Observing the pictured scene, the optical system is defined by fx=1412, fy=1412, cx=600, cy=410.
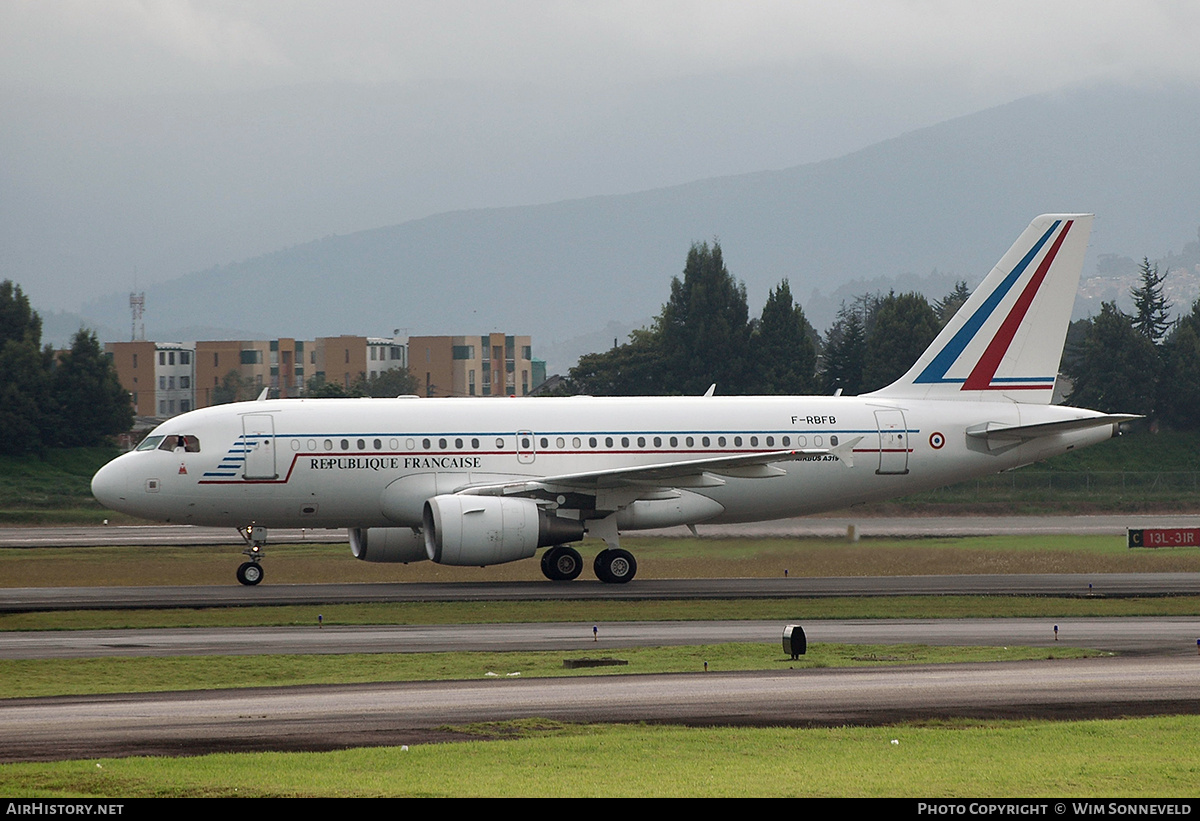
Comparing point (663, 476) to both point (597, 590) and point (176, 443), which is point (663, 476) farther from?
point (176, 443)

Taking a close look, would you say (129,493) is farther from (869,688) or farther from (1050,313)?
(1050,313)

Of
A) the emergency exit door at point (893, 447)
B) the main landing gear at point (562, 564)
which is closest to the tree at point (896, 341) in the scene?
the emergency exit door at point (893, 447)

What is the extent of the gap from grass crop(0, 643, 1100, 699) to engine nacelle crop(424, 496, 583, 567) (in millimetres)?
9644

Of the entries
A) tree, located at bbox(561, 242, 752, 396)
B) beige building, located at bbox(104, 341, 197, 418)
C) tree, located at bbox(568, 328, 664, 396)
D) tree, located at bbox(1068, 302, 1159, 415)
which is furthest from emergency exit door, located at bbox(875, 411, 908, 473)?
beige building, located at bbox(104, 341, 197, 418)

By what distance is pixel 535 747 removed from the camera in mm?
15781

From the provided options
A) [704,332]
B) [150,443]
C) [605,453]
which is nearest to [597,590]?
[605,453]

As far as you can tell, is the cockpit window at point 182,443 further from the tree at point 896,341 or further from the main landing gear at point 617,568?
the tree at point 896,341

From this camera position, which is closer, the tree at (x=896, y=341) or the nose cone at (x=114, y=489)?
the nose cone at (x=114, y=489)

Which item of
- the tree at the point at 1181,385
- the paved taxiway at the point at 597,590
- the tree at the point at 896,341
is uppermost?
the tree at the point at 896,341

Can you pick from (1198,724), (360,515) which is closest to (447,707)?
(1198,724)

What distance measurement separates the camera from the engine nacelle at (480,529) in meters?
33.7

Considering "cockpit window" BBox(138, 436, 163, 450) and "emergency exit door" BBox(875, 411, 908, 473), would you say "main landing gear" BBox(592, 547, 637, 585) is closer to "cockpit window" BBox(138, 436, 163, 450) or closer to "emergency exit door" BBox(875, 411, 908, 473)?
"emergency exit door" BBox(875, 411, 908, 473)

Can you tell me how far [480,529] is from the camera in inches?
1329

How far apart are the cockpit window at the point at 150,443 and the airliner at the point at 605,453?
0.07 meters
